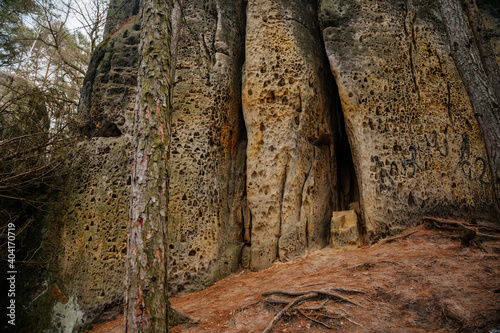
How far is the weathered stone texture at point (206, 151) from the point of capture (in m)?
7.10

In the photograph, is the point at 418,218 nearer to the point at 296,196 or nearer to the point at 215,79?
the point at 296,196

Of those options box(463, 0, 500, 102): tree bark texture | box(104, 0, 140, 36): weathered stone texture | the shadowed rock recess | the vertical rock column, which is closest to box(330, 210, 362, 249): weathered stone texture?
the shadowed rock recess

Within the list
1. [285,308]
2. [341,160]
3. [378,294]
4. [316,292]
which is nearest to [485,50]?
[341,160]

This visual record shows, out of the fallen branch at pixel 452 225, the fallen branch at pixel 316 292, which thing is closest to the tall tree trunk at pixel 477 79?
the fallen branch at pixel 452 225

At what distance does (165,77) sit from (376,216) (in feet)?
17.4

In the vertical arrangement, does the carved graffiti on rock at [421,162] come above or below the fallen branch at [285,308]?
above

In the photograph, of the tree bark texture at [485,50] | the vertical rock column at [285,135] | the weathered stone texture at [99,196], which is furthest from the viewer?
the vertical rock column at [285,135]

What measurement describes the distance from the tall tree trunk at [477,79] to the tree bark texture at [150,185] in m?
4.71

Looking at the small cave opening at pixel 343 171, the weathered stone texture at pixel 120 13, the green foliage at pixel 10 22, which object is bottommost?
the small cave opening at pixel 343 171

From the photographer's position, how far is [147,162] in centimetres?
400

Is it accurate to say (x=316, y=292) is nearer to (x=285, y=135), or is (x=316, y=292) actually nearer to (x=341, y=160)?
(x=285, y=135)

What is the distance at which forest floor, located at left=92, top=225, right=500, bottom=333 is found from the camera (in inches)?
142

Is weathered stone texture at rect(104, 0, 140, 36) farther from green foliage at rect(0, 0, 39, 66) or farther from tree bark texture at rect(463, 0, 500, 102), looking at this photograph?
tree bark texture at rect(463, 0, 500, 102)

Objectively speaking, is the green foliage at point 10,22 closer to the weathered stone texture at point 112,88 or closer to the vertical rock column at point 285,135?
the weathered stone texture at point 112,88
